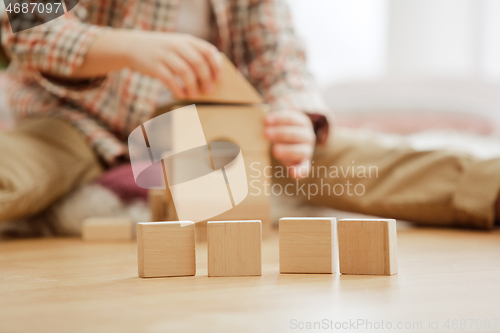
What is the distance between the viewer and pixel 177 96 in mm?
792

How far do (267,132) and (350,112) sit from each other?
129cm

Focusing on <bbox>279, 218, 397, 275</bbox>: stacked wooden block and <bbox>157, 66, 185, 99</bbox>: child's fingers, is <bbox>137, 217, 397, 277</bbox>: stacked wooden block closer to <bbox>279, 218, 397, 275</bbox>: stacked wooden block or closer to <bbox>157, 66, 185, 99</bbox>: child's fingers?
<bbox>279, 218, 397, 275</bbox>: stacked wooden block

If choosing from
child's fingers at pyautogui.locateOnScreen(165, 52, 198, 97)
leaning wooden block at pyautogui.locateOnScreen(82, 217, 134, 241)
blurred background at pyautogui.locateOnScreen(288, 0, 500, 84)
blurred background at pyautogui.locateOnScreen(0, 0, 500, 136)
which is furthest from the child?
blurred background at pyautogui.locateOnScreen(288, 0, 500, 84)

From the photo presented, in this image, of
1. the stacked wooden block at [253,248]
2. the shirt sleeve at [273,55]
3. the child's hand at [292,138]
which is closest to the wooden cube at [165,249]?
the stacked wooden block at [253,248]

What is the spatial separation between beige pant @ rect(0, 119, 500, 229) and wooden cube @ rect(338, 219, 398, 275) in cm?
46

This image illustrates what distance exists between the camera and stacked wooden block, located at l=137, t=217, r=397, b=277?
0.49 meters

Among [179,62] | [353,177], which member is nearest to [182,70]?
[179,62]

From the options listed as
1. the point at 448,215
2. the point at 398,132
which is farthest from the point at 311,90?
the point at 398,132

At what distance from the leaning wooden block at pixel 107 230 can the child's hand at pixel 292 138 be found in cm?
31

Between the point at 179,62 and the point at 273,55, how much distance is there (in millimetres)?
443

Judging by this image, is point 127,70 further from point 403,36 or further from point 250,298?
point 403,36

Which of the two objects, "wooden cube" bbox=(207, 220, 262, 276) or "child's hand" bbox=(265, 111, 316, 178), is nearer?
"wooden cube" bbox=(207, 220, 262, 276)

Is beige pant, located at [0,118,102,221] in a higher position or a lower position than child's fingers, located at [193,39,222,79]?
lower

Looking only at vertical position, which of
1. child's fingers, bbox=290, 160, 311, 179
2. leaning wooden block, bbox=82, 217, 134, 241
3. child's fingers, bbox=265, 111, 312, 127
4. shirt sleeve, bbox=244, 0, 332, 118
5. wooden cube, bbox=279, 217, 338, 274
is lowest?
leaning wooden block, bbox=82, 217, 134, 241
